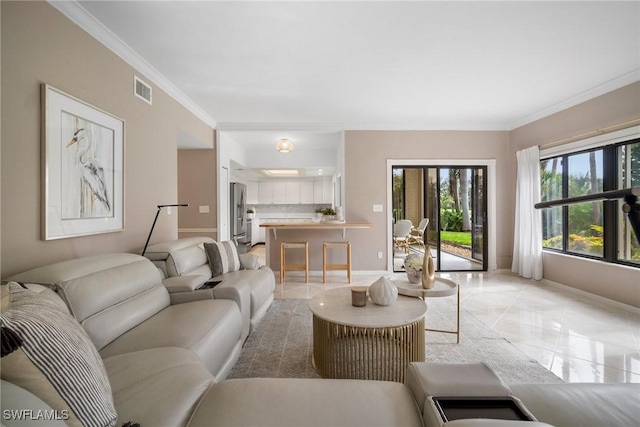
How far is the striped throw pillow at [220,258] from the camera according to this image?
3.10 metres

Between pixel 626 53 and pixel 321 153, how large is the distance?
5170 millimetres

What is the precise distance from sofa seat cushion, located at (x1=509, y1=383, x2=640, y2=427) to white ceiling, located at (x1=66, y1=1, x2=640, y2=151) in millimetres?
2451

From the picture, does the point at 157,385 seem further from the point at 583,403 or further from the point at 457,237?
the point at 457,237

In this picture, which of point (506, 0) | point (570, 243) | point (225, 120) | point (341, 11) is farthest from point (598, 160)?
point (225, 120)

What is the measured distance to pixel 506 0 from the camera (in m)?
2.08

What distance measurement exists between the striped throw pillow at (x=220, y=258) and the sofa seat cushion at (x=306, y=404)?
2103mm

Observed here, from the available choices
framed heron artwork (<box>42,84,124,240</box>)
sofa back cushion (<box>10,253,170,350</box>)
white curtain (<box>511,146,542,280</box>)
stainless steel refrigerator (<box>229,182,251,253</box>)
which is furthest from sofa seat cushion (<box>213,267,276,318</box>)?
white curtain (<box>511,146,542,280</box>)

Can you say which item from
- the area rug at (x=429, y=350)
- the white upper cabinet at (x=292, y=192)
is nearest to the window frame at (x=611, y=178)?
the area rug at (x=429, y=350)

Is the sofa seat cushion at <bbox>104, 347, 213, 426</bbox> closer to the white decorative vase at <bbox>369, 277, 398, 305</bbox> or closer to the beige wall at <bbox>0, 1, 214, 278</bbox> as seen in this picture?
the beige wall at <bbox>0, 1, 214, 278</bbox>

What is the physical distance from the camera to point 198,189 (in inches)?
196

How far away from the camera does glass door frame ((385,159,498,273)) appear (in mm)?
5145

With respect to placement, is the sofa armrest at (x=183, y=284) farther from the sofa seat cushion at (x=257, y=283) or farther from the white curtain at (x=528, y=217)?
the white curtain at (x=528, y=217)

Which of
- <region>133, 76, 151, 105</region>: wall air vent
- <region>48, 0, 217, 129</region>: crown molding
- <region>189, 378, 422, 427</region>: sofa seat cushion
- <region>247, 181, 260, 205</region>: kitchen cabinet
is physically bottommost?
<region>189, 378, 422, 427</region>: sofa seat cushion

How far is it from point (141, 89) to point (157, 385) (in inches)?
119
